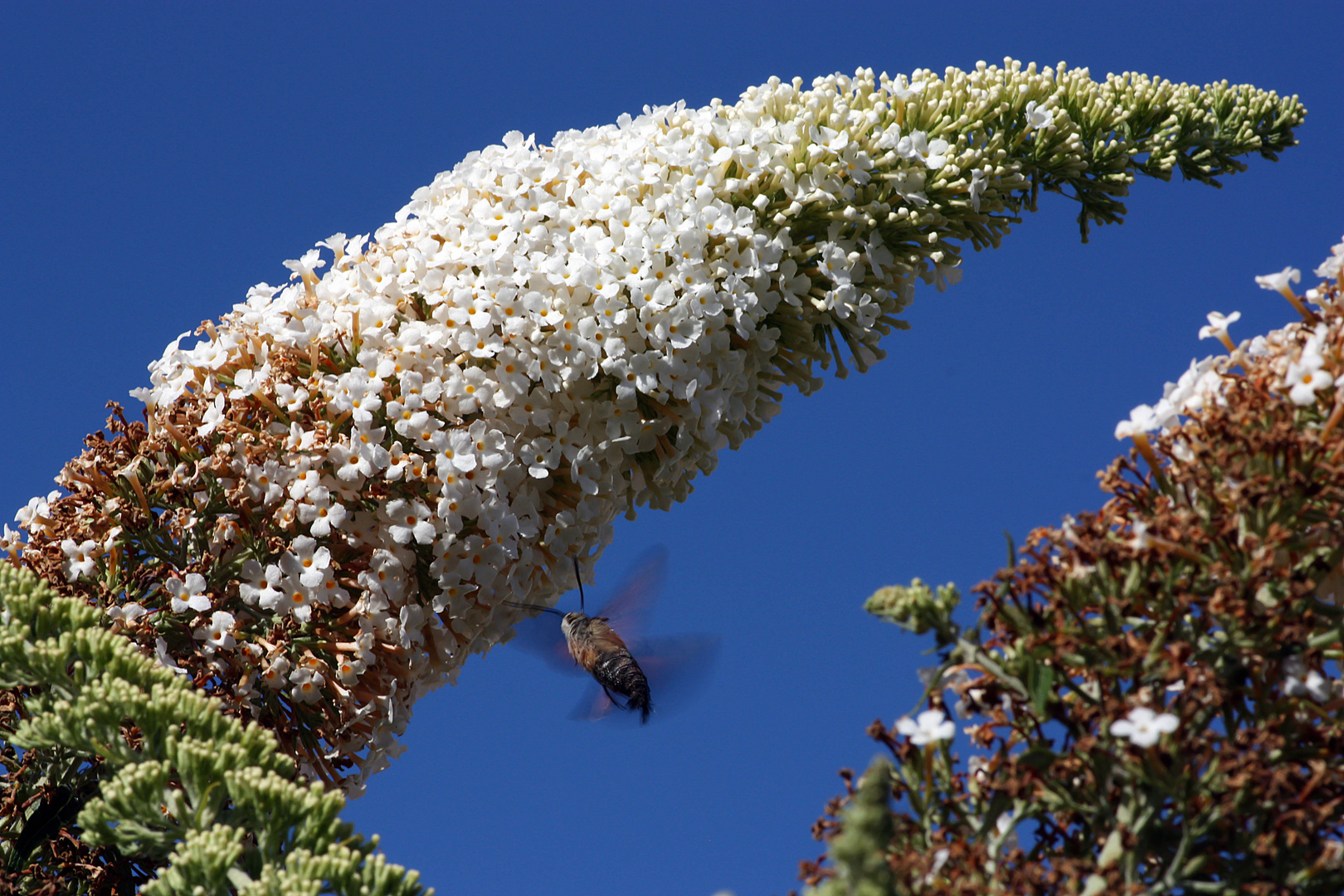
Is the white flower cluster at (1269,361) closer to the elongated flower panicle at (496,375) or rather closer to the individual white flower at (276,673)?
the elongated flower panicle at (496,375)

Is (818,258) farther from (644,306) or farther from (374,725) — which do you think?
(374,725)

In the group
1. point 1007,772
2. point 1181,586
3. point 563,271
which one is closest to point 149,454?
point 563,271

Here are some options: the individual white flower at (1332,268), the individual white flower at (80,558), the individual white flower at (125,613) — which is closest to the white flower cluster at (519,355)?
the individual white flower at (125,613)

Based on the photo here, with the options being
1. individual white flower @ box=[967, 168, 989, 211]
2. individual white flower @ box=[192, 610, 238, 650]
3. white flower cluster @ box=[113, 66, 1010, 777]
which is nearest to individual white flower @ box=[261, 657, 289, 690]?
white flower cluster @ box=[113, 66, 1010, 777]

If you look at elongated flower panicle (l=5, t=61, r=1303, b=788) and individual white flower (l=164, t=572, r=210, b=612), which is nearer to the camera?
individual white flower (l=164, t=572, r=210, b=612)

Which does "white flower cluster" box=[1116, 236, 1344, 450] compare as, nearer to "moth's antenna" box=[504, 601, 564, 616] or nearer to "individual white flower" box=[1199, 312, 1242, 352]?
"individual white flower" box=[1199, 312, 1242, 352]
